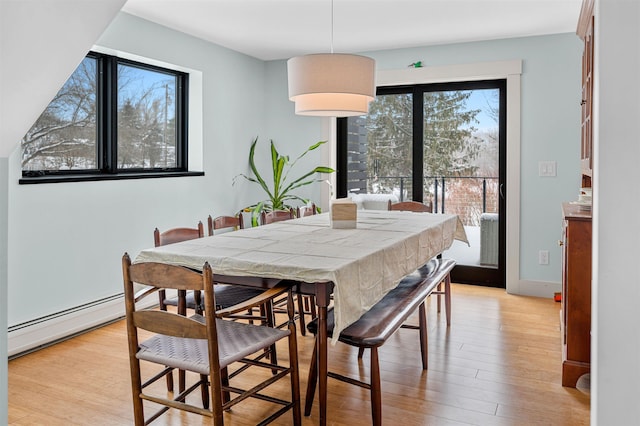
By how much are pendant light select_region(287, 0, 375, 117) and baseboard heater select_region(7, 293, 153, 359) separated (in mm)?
2123

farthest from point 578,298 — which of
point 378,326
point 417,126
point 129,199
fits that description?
point 129,199

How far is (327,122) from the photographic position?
5512 mm

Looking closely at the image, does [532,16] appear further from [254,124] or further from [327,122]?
[254,124]

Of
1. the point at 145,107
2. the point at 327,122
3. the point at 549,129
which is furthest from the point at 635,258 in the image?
the point at 327,122

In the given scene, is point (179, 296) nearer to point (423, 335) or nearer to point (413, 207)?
point (423, 335)

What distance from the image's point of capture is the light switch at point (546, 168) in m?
4.65

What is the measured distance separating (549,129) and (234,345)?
145 inches

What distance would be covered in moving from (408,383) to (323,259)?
1.05 metres

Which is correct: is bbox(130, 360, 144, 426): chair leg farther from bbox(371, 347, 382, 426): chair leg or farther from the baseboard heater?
the baseboard heater

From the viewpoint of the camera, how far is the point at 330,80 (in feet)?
9.46

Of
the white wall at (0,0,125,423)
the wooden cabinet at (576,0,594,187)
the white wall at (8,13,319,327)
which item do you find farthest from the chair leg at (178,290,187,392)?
the wooden cabinet at (576,0,594,187)

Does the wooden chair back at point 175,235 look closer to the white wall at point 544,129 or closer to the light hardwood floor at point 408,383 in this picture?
the light hardwood floor at point 408,383

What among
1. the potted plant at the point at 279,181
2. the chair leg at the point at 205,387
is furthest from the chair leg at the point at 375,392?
the potted plant at the point at 279,181

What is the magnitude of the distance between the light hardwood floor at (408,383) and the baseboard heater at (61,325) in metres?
0.08
